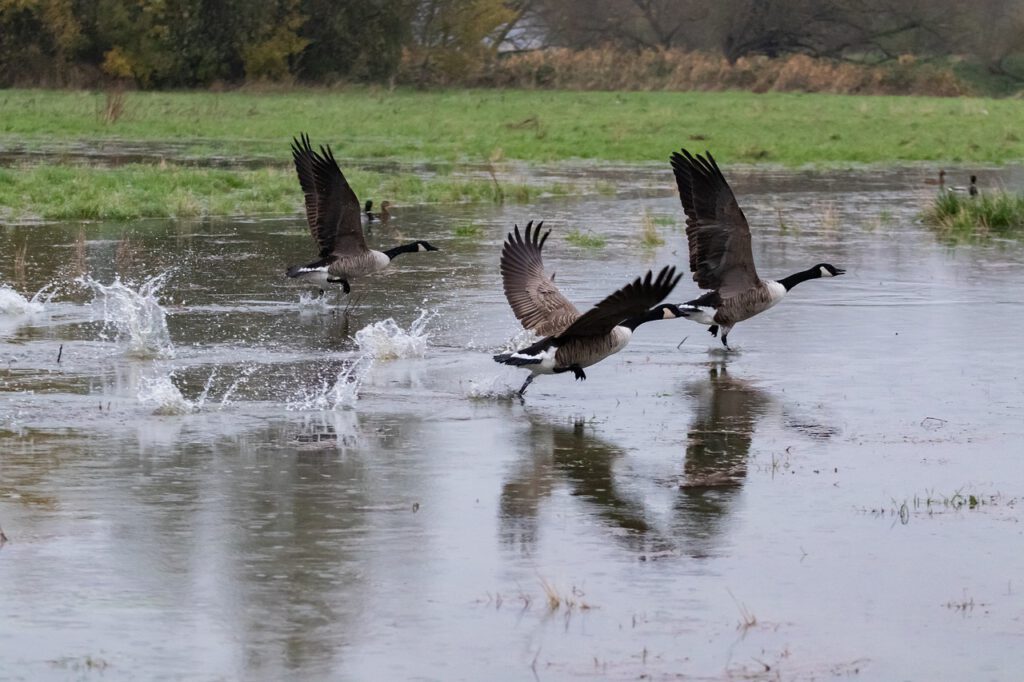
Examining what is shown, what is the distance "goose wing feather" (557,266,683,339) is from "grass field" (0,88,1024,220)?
34.4ft

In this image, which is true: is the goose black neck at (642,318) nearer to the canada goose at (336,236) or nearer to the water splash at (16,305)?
the canada goose at (336,236)

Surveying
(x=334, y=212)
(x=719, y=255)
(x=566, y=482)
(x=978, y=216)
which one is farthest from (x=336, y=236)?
(x=978, y=216)

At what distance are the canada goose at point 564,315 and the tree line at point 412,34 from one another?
130ft

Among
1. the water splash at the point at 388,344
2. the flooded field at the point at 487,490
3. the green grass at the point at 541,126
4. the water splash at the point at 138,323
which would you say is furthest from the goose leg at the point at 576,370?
the green grass at the point at 541,126

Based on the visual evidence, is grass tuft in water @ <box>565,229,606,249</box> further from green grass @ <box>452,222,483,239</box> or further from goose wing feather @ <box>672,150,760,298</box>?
goose wing feather @ <box>672,150,760,298</box>

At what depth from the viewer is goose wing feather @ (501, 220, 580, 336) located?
9562 millimetres


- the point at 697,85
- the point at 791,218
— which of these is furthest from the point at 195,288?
the point at 697,85

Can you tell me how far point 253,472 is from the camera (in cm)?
725

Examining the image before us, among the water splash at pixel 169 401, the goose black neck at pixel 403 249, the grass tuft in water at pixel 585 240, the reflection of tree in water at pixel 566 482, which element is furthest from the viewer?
the grass tuft in water at pixel 585 240

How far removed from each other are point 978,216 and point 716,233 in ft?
26.6

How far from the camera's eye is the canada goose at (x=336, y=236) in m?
12.4

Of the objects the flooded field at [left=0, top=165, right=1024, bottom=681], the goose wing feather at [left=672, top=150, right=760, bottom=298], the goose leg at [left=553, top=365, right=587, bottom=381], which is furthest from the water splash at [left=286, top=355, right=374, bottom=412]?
the goose wing feather at [left=672, top=150, right=760, bottom=298]

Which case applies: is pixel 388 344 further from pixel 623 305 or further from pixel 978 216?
pixel 978 216

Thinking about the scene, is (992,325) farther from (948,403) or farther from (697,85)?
(697,85)
